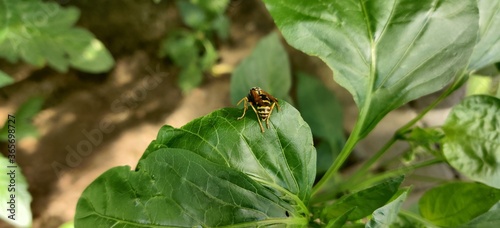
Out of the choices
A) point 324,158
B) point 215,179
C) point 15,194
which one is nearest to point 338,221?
point 215,179

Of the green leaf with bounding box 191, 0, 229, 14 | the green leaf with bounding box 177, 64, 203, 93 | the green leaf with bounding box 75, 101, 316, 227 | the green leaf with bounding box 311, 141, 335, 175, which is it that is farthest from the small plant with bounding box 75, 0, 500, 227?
the green leaf with bounding box 191, 0, 229, 14

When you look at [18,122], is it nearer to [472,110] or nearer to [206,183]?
[206,183]

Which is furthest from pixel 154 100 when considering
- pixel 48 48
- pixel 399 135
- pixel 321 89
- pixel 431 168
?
pixel 399 135

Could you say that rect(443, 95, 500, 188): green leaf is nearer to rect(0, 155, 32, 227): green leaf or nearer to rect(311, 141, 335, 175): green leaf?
rect(311, 141, 335, 175): green leaf

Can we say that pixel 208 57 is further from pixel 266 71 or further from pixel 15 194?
pixel 15 194

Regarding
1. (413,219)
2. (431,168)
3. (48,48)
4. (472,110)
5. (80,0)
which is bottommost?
(431,168)

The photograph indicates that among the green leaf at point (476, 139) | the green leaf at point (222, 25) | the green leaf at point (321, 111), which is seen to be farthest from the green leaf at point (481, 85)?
the green leaf at point (222, 25)

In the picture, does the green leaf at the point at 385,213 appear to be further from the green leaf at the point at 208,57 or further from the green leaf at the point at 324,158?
the green leaf at the point at 208,57

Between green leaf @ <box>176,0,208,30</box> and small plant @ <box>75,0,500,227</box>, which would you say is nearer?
small plant @ <box>75,0,500,227</box>
